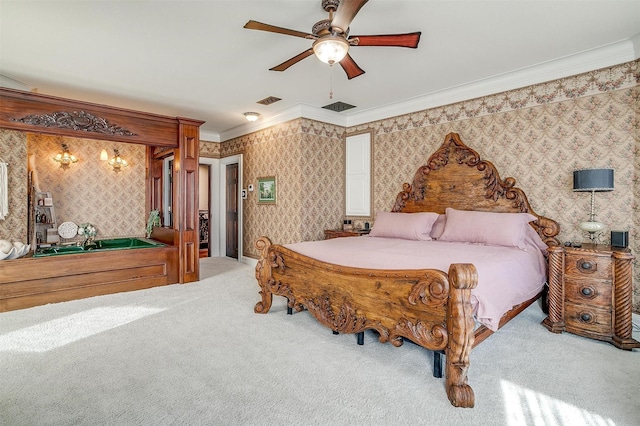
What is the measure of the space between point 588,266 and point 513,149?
1.59 m

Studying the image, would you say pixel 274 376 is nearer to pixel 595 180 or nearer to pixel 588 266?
pixel 588 266

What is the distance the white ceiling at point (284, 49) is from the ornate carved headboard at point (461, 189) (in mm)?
808

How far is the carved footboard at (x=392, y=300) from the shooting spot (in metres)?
1.92

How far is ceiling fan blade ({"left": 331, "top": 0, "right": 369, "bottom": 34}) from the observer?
1.97m

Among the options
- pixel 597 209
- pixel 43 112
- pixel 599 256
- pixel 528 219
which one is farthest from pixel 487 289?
pixel 43 112

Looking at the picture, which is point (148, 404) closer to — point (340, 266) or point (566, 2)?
point (340, 266)

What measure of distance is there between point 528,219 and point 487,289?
1.79 m

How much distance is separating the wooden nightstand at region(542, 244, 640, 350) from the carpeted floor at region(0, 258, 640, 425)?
0.37ft

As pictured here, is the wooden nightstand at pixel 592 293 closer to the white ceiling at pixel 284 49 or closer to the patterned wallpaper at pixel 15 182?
the white ceiling at pixel 284 49

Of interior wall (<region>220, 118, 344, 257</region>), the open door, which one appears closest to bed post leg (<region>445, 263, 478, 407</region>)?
interior wall (<region>220, 118, 344, 257</region>)

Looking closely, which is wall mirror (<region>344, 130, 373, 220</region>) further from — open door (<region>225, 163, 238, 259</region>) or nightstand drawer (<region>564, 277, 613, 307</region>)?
nightstand drawer (<region>564, 277, 613, 307</region>)

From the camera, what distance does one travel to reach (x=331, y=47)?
7.58ft

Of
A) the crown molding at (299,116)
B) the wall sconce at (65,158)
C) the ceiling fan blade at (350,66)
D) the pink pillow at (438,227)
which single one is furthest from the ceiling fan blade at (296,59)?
the wall sconce at (65,158)

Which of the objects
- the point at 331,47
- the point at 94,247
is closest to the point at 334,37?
the point at 331,47
